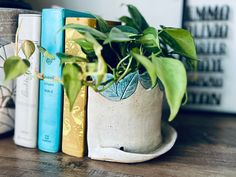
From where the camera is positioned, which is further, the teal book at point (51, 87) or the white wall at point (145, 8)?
the white wall at point (145, 8)

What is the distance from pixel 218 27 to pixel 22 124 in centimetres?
56

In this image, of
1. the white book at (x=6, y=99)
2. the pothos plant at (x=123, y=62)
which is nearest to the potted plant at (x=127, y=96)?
the pothos plant at (x=123, y=62)

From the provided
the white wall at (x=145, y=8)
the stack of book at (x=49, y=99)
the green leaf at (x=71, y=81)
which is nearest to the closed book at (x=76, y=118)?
the stack of book at (x=49, y=99)

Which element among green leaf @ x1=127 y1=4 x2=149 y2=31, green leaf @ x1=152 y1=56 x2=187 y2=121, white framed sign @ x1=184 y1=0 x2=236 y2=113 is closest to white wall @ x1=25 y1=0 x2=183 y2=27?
white framed sign @ x1=184 y1=0 x2=236 y2=113

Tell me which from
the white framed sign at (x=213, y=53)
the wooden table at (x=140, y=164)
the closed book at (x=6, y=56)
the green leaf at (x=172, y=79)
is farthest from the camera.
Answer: the white framed sign at (x=213, y=53)

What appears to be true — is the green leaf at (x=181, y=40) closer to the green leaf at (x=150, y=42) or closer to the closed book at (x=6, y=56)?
the green leaf at (x=150, y=42)

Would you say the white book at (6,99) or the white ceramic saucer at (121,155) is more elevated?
the white book at (6,99)

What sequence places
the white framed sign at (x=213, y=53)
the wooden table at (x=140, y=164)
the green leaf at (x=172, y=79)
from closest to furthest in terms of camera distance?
the green leaf at (x=172, y=79) < the wooden table at (x=140, y=164) < the white framed sign at (x=213, y=53)

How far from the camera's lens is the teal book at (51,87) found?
0.51m

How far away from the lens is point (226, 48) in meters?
0.83

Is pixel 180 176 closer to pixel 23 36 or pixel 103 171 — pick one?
pixel 103 171

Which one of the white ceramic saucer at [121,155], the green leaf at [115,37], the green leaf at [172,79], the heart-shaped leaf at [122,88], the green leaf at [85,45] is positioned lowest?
the white ceramic saucer at [121,155]

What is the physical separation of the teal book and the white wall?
0.33 m

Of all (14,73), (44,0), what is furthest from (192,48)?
(44,0)
